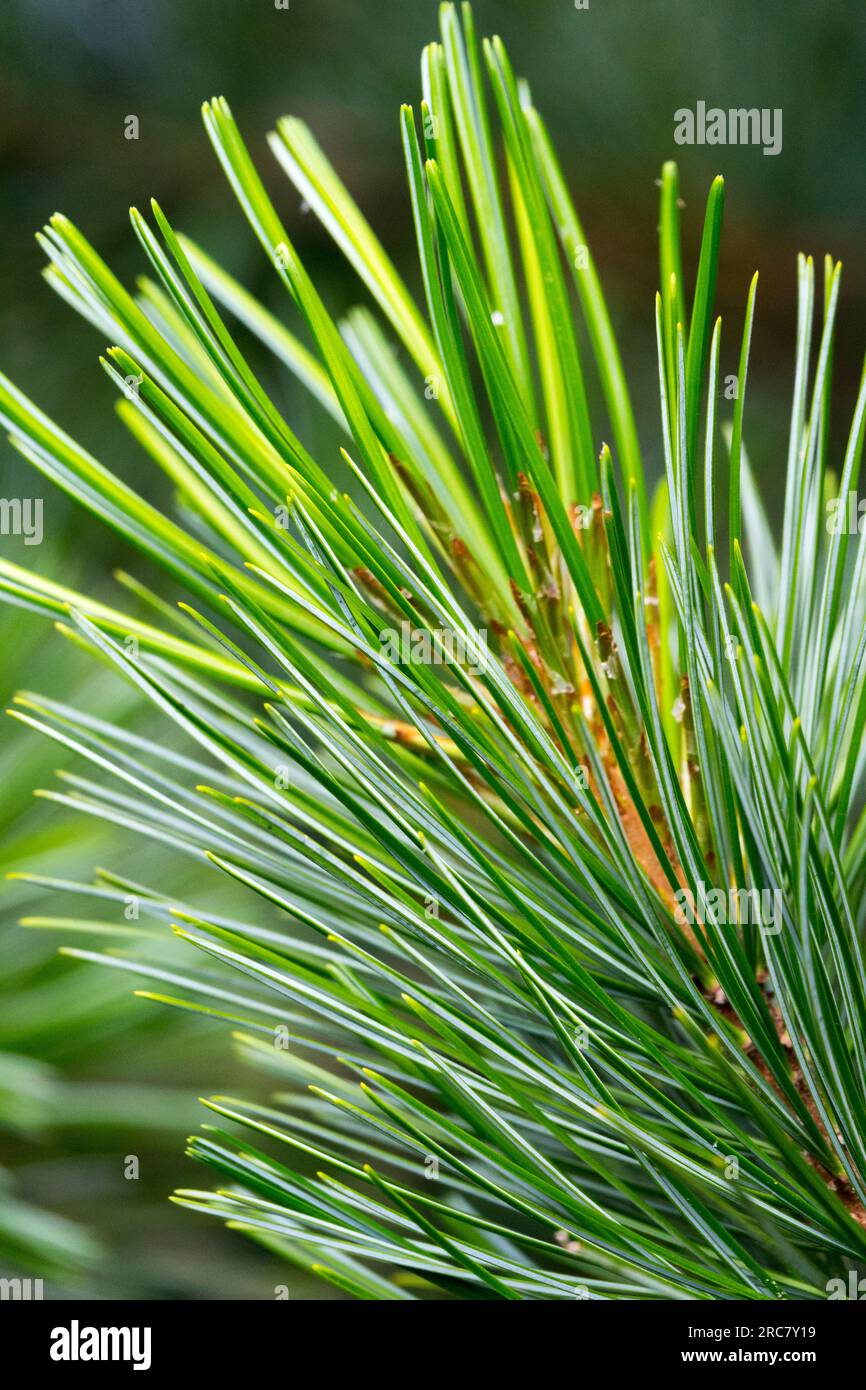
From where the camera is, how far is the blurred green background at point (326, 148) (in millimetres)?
592

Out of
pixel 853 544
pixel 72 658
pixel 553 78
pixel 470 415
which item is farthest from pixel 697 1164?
pixel 553 78

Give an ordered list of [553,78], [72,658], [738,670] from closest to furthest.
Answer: [738,670], [72,658], [553,78]

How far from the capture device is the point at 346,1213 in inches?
10.8

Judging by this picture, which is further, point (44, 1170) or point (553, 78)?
point (553, 78)


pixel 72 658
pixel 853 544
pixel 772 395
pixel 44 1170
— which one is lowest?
pixel 44 1170

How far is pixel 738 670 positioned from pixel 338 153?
499 mm

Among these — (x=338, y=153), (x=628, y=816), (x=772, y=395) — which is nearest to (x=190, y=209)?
(x=338, y=153)

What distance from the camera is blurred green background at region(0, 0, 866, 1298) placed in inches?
23.3

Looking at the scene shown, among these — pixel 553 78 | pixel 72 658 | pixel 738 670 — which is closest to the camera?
pixel 738 670

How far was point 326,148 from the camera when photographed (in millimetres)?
627

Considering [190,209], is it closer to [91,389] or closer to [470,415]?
[91,389]

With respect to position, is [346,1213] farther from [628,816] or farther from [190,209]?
[190,209]

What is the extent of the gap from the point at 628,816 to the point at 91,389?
1.55ft

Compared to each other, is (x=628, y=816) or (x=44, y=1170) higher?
(x=628, y=816)
